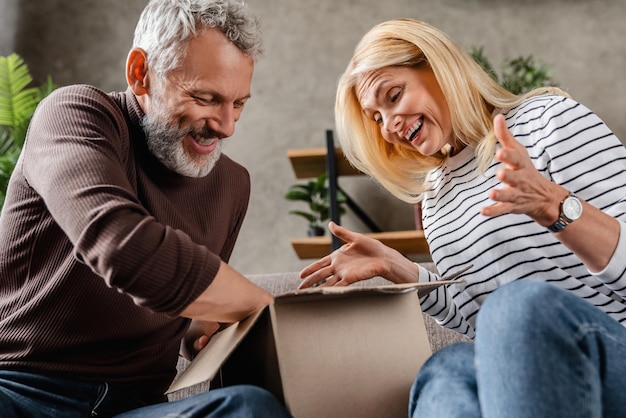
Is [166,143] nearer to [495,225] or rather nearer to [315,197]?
[495,225]

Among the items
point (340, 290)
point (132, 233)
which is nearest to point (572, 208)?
point (340, 290)

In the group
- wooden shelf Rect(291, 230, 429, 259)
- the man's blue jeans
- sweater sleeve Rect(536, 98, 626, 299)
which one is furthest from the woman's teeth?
wooden shelf Rect(291, 230, 429, 259)

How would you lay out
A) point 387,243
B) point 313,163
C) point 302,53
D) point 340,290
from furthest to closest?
point 302,53 < point 313,163 < point 387,243 < point 340,290

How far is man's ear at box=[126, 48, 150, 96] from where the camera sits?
125cm

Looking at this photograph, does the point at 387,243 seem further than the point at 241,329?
Yes

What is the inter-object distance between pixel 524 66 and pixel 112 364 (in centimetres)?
224

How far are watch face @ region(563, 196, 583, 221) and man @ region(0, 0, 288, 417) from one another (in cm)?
46

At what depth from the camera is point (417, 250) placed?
290cm

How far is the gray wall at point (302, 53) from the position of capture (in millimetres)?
3133

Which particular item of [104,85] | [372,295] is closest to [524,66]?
[104,85]

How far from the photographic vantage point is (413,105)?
1.47 m

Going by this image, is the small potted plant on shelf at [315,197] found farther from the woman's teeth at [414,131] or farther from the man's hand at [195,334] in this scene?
the man's hand at [195,334]

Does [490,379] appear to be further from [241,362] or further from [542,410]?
[241,362]

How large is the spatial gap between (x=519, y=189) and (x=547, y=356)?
0.88ft
